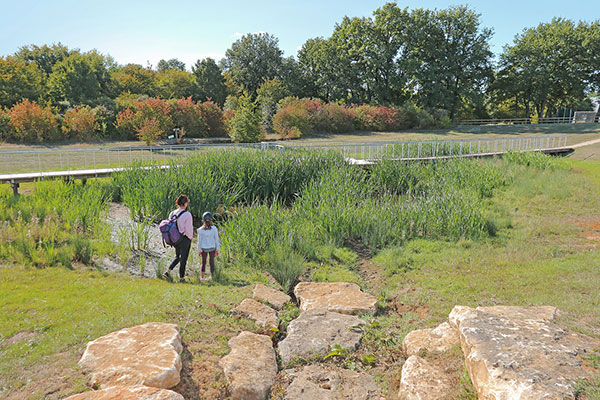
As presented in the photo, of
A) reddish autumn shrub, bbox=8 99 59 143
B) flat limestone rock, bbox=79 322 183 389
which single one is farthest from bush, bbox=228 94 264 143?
flat limestone rock, bbox=79 322 183 389

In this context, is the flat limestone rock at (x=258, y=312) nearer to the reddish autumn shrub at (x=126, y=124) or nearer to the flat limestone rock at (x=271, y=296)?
the flat limestone rock at (x=271, y=296)

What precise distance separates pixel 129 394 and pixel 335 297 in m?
3.58

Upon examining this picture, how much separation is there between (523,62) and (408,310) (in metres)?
48.5

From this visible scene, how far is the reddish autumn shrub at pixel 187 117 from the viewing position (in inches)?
1083

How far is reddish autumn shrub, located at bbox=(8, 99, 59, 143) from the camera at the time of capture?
75.3 ft

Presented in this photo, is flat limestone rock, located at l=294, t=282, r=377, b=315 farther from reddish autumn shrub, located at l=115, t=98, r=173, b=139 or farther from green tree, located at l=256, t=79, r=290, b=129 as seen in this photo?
green tree, located at l=256, t=79, r=290, b=129

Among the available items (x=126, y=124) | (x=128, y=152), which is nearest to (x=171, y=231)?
(x=128, y=152)

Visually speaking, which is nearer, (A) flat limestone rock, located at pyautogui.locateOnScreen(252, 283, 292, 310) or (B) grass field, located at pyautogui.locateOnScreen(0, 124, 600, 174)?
(A) flat limestone rock, located at pyautogui.locateOnScreen(252, 283, 292, 310)

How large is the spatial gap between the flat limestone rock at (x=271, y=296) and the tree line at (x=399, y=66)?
3268 centimetres

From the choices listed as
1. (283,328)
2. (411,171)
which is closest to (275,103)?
(411,171)

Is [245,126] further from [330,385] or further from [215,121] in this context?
[330,385]

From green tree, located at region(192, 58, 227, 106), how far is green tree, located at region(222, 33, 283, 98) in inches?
237

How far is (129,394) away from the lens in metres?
3.49

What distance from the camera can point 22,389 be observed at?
3904 millimetres
